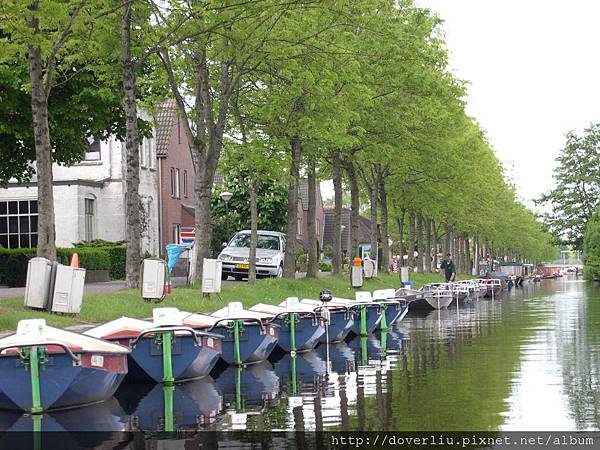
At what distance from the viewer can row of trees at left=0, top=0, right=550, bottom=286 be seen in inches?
969

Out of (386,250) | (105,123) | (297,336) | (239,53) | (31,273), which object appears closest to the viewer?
(31,273)

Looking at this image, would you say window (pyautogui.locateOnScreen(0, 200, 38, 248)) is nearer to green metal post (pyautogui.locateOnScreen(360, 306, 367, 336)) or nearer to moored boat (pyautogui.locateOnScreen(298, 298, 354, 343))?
green metal post (pyautogui.locateOnScreen(360, 306, 367, 336))

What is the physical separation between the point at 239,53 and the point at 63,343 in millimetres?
16733

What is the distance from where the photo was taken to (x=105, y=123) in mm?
34250

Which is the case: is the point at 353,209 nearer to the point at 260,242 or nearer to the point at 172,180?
the point at 260,242

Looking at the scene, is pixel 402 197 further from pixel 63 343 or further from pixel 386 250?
pixel 63 343

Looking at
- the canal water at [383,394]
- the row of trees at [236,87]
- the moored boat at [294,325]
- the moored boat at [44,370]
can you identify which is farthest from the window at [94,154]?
the moored boat at [44,370]

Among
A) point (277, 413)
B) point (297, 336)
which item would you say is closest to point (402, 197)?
point (297, 336)

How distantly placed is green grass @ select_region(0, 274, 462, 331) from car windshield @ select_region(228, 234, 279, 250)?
6.90 m

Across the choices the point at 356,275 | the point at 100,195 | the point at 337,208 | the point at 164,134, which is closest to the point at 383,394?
the point at 356,275

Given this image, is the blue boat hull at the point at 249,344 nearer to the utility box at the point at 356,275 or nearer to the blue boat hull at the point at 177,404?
the blue boat hull at the point at 177,404

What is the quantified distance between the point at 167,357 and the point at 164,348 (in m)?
0.17

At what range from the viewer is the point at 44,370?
539 inches

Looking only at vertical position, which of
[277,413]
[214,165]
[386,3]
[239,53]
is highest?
[386,3]
